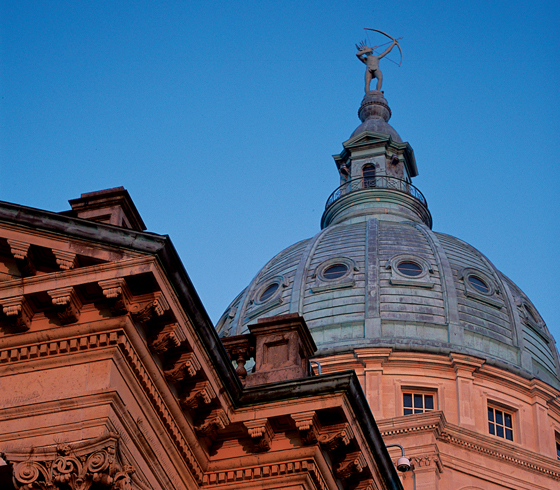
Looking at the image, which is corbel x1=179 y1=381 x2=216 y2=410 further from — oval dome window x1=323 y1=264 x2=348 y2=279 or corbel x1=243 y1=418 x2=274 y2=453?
oval dome window x1=323 y1=264 x2=348 y2=279

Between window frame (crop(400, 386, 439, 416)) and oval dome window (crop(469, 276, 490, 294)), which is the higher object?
oval dome window (crop(469, 276, 490, 294))

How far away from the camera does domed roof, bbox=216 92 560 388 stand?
179 ft

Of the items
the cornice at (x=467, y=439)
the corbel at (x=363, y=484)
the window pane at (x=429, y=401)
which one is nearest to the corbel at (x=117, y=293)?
the corbel at (x=363, y=484)

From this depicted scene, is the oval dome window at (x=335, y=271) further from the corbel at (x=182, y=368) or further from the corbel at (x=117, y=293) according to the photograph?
the corbel at (x=117, y=293)

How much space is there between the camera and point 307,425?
51.4 feet

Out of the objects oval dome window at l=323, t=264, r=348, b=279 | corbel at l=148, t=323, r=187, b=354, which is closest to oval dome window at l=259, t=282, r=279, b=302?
oval dome window at l=323, t=264, r=348, b=279

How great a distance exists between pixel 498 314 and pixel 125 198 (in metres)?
42.9

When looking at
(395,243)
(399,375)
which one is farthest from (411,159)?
(399,375)

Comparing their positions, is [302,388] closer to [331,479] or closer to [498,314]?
[331,479]

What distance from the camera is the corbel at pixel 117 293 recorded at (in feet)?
47.4

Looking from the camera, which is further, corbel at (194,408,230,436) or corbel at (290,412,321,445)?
corbel at (194,408,230,436)

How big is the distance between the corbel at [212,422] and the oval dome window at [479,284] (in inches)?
1724

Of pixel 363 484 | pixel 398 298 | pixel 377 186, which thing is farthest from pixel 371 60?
pixel 363 484

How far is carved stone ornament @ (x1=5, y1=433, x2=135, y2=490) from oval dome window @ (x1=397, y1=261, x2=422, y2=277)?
44699mm
